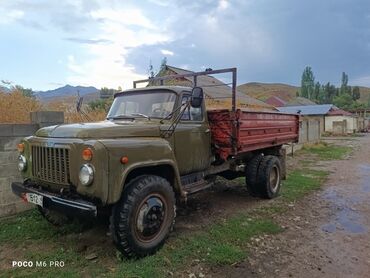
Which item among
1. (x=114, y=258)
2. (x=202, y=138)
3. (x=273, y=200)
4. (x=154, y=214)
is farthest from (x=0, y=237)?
(x=273, y=200)

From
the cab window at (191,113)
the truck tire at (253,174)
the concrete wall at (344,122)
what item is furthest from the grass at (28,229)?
the concrete wall at (344,122)

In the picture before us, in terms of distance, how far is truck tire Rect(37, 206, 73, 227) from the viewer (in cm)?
529

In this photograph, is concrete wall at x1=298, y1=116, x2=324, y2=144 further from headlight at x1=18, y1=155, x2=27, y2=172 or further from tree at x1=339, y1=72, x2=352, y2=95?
tree at x1=339, y1=72, x2=352, y2=95

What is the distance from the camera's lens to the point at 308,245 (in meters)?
4.98

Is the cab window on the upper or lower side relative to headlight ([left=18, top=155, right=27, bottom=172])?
upper

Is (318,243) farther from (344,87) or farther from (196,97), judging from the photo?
(344,87)

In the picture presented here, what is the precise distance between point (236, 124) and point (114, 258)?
3070mm

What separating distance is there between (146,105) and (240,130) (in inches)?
71.4

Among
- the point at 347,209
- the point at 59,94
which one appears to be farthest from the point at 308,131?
the point at 347,209

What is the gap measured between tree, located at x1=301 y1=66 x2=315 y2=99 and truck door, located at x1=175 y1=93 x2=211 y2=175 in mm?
99354

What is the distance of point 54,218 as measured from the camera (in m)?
5.38

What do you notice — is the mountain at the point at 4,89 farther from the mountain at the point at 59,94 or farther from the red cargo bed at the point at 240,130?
the red cargo bed at the point at 240,130

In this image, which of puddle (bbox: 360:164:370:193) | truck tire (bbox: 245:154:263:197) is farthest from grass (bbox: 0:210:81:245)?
puddle (bbox: 360:164:370:193)

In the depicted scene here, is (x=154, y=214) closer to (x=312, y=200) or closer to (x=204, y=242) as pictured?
(x=204, y=242)
